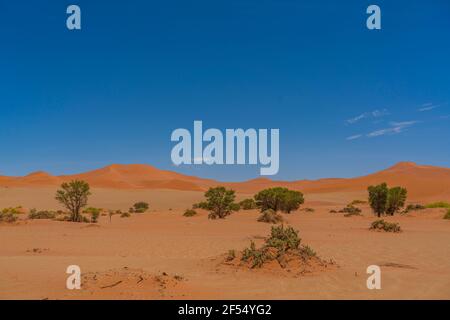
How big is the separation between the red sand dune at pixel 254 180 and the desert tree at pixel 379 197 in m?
34.4

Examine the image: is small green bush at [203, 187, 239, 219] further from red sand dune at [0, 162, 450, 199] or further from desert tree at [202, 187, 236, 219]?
red sand dune at [0, 162, 450, 199]

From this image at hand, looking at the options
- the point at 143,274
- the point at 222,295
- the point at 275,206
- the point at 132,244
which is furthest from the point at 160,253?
the point at 275,206

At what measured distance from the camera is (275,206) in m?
38.6

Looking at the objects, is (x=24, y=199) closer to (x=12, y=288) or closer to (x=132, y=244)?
(x=132, y=244)

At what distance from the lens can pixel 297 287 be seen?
29.4 ft

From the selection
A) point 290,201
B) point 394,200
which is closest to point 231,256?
point 394,200

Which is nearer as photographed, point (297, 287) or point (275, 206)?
point (297, 287)

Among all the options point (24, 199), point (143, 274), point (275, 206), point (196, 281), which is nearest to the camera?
point (143, 274)

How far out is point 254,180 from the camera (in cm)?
17750

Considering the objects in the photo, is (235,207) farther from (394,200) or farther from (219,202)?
(394,200)

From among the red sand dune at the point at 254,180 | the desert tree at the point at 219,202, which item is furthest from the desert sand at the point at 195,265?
the red sand dune at the point at 254,180
